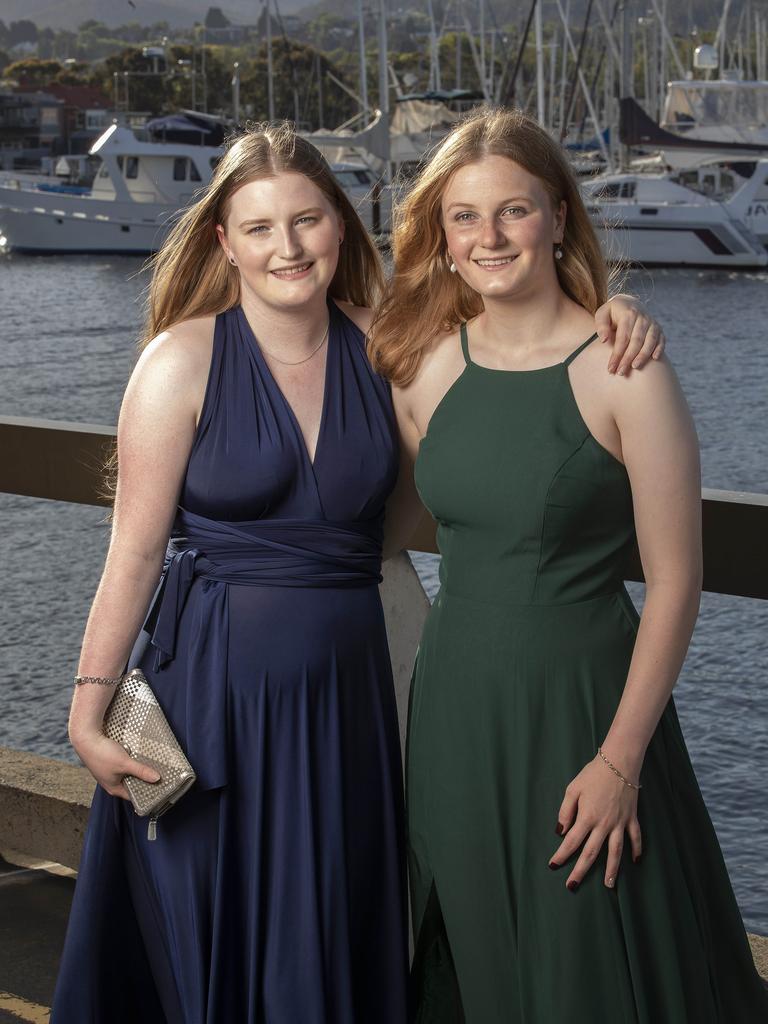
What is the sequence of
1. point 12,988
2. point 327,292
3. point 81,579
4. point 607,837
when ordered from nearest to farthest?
point 607,837 → point 327,292 → point 12,988 → point 81,579

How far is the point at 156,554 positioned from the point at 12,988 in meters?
1.14

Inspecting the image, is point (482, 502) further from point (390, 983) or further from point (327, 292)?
point (390, 983)

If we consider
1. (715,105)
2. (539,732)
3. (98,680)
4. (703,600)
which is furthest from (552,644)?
(715,105)

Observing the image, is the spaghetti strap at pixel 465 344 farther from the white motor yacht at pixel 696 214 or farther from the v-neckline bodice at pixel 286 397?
the white motor yacht at pixel 696 214

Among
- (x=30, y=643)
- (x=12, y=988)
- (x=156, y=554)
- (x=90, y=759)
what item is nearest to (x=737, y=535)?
(x=156, y=554)

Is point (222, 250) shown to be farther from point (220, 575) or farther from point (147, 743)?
point (147, 743)

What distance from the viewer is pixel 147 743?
2264 mm

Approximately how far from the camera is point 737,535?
2.40 metres

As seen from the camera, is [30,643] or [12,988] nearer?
[12,988]

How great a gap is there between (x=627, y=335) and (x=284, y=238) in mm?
523

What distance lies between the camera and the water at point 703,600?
Answer: 6699mm

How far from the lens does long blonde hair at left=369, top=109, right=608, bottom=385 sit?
2.15 metres

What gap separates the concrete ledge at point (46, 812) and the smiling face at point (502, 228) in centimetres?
172

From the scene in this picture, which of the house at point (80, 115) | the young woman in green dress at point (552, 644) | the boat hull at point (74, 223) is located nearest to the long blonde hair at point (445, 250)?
the young woman in green dress at point (552, 644)
